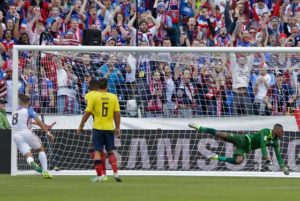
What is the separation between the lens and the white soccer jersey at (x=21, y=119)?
2277cm

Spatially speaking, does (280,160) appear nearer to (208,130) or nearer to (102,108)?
(208,130)

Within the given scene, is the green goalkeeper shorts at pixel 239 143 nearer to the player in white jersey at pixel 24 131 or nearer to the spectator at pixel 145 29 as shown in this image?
the player in white jersey at pixel 24 131

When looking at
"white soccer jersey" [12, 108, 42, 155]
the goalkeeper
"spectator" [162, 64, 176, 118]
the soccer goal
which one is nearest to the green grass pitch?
the goalkeeper

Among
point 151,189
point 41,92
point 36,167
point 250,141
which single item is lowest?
point 151,189

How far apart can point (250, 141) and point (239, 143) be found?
300 mm

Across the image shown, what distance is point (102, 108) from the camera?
2117 centimetres

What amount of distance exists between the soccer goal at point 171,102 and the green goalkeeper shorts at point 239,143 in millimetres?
1151

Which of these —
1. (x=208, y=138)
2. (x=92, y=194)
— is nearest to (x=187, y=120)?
(x=208, y=138)

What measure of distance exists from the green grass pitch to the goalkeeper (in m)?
0.43

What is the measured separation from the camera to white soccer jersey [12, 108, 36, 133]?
22766 millimetres

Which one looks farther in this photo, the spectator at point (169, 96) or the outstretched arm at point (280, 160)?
the spectator at point (169, 96)

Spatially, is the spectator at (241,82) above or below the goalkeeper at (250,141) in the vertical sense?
above

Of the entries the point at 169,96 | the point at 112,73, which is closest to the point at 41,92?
the point at 112,73

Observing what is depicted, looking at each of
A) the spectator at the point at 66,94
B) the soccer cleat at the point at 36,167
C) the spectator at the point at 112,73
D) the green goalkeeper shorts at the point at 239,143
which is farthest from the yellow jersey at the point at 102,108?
the spectator at the point at 112,73
